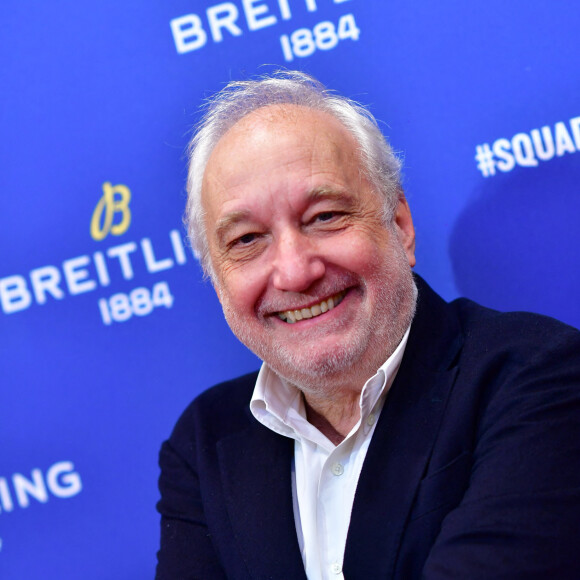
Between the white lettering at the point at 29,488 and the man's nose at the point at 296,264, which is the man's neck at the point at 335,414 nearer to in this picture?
the man's nose at the point at 296,264

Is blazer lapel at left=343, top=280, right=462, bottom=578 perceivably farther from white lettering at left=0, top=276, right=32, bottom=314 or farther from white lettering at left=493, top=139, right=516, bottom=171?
white lettering at left=0, top=276, right=32, bottom=314

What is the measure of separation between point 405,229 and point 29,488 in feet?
4.90

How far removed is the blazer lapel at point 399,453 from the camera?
1661 mm

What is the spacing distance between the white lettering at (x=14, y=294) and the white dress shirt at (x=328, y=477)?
0.98 meters

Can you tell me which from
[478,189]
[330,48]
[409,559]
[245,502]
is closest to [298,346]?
[245,502]

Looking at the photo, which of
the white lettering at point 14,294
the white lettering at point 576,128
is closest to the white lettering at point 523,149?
the white lettering at point 576,128

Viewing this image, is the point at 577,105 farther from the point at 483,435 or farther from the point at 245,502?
the point at 245,502

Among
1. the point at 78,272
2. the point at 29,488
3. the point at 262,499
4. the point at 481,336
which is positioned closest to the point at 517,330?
the point at 481,336

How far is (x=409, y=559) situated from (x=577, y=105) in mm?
1373

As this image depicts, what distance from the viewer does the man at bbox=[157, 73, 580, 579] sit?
1.57m

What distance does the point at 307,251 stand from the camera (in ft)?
5.86

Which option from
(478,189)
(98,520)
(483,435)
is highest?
(478,189)

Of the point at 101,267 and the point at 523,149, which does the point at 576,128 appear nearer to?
the point at 523,149

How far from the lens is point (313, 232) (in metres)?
1.83
